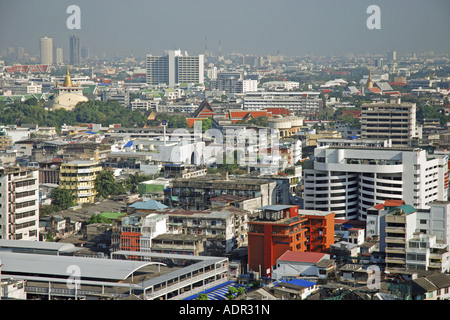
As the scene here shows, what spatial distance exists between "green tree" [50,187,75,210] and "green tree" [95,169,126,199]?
62cm

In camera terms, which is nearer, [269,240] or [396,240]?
[396,240]

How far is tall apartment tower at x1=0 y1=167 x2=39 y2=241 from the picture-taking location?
7.14 metres

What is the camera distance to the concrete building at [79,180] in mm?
10250

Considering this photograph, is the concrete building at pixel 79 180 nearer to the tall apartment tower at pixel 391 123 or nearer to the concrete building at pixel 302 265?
the concrete building at pixel 302 265

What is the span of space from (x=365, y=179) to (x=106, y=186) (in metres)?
3.86

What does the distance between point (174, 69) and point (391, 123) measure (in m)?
21.7

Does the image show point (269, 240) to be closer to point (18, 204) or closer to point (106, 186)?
point (18, 204)

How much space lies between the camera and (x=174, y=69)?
3459 cm

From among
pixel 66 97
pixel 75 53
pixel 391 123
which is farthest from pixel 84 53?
pixel 391 123

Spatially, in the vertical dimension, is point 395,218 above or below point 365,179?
below

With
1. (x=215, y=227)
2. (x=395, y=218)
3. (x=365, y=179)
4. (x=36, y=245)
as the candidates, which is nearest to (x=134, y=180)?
(x=365, y=179)

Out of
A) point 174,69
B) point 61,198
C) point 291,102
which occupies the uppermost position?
point 174,69

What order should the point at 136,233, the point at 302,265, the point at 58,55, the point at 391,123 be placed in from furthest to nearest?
the point at 58,55 → the point at 391,123 → the point at 136,233 → the point at 302,265

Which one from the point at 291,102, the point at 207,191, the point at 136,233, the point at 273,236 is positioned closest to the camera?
the point at 273,236
